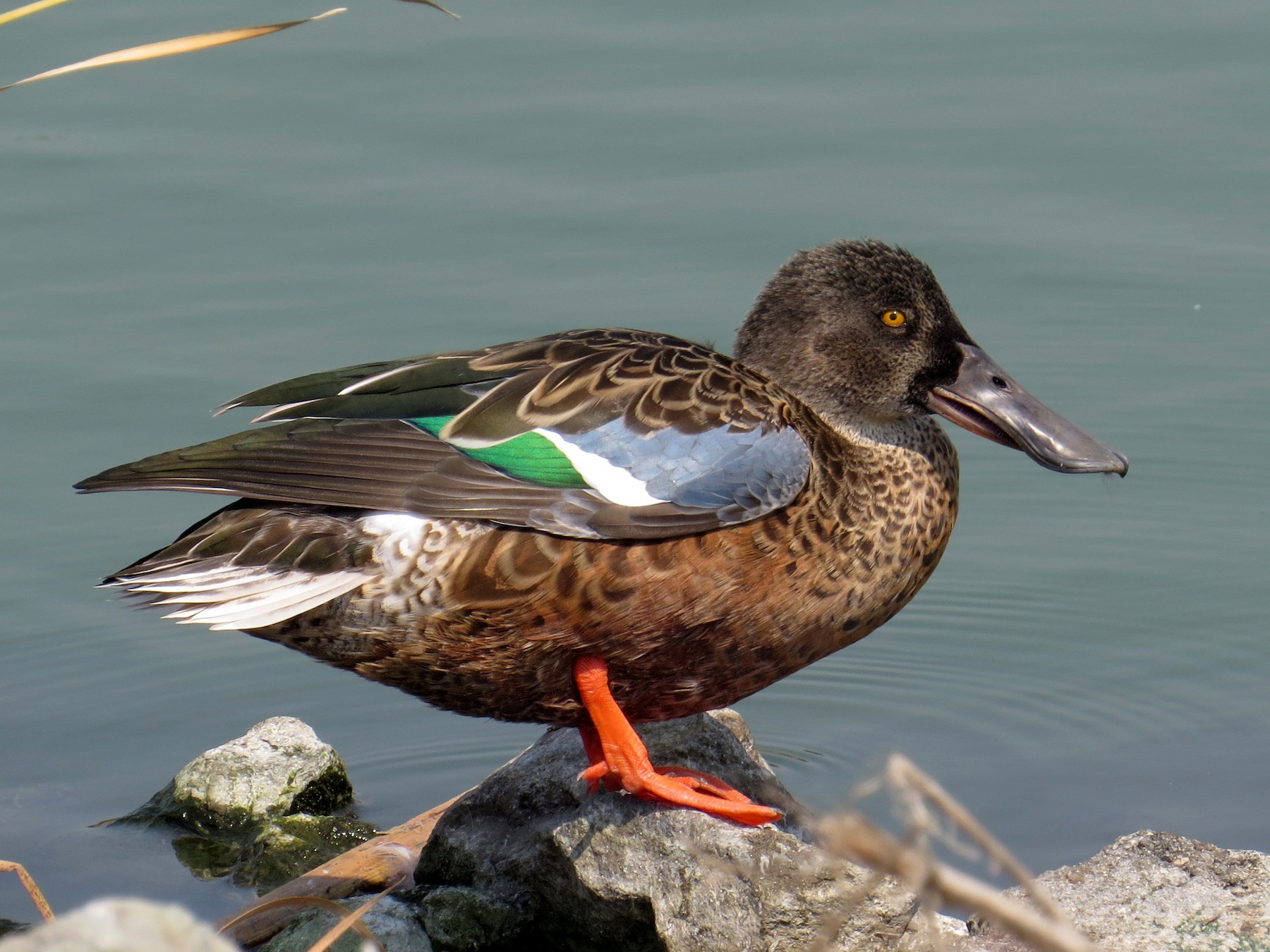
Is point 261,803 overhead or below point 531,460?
below

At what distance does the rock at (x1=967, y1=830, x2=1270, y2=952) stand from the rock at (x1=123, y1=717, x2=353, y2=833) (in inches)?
70.1

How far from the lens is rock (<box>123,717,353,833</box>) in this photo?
4703 millimetres

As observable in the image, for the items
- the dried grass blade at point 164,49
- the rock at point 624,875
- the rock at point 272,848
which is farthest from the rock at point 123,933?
the rock at point 272,848

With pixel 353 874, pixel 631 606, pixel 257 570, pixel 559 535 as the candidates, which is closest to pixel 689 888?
pixel 631 606

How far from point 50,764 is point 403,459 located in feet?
6.39

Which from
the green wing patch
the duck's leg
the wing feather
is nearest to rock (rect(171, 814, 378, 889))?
the duck's leg

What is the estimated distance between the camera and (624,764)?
3980 mm

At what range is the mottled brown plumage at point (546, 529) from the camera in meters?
3.79

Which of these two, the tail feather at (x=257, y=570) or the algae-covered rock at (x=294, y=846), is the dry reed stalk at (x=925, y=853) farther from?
the algae-covered rock at (x=294, y=846)

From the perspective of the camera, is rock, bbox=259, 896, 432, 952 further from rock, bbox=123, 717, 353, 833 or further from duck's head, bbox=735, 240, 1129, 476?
duck's head, bbox=735, 240, 1129, 476

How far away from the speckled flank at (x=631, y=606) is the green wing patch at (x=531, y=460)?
12 cm

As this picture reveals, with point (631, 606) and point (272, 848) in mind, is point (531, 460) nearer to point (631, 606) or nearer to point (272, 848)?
point (631, 606)

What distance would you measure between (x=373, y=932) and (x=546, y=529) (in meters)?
0.95

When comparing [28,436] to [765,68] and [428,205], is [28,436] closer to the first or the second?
[428,205]
